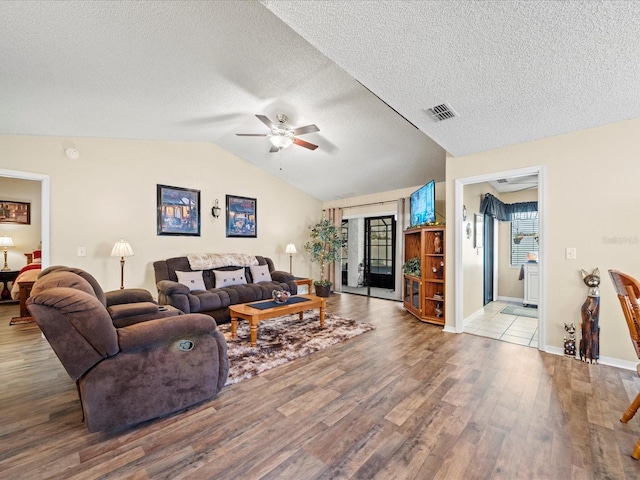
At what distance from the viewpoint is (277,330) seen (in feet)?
12.3

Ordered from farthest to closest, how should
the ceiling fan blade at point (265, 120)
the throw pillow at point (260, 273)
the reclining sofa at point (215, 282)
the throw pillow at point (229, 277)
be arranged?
the throw pillow at point (260, 273), the throw pillow at point (229, 277), the reclining sofa at point (215, 282), the ceiling fan blade at point (265, 120)

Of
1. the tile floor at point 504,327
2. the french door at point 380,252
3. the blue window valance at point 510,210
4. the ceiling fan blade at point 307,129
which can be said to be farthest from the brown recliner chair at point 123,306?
the blue window valance at point 510,210

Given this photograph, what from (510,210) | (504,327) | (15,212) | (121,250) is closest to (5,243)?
(15,212)

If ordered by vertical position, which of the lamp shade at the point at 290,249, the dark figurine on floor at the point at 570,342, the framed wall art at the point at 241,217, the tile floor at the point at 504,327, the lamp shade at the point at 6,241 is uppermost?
the framed wall art at the point at 241,217

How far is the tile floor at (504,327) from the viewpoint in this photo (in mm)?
3571

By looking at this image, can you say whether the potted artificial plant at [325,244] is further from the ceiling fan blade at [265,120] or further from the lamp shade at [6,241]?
the lamp shade at [6,241]

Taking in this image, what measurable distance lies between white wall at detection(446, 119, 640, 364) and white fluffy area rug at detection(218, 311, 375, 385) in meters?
2.25

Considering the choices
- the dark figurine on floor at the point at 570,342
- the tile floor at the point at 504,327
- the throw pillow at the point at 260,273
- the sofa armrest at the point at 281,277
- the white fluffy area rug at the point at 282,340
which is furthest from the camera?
the sofa armrest at the point at 281,277

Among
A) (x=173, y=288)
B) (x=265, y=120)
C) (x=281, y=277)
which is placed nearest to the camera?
(x=265, y=120)

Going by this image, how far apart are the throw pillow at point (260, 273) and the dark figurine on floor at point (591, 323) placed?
4412 mm

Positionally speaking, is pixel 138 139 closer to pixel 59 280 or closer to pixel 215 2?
pixel 215 2

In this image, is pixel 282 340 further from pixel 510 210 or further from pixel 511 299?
pixel 510 210

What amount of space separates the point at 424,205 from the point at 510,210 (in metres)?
2.82

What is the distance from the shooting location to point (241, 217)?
578cm
